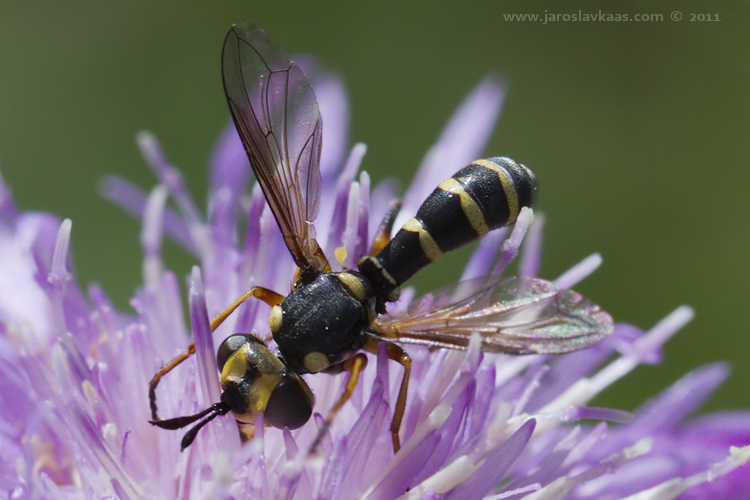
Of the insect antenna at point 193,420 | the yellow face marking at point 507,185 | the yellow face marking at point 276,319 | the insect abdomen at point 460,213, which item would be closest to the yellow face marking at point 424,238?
the insect abdomen at point 460,213

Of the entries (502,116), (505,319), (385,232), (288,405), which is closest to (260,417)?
(288,405)

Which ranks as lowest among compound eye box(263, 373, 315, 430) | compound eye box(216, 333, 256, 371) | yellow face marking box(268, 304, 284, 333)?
compound eye box(263, 373, 315, 430)

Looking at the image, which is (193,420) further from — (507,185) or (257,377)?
(507,185)

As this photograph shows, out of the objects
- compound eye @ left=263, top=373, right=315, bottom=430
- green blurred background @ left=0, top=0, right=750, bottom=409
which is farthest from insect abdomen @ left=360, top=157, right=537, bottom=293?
green blurred background @ left=0, top=0, right=750, bottom=409

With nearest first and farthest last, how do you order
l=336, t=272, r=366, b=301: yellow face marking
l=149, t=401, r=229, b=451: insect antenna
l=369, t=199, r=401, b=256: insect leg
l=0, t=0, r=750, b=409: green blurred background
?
l=149, t=401, r=229, b=451: insect antenna
l=336, t=272, r=366, b=301: yellow face marking
l=369, t=199, r=401, b=256: insect leg
l=0, t=0, r=750, b=409: green blurred background

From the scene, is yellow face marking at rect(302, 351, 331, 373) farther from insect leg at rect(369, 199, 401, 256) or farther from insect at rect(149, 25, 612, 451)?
insect leg at rect(369, 199, 401, 256)

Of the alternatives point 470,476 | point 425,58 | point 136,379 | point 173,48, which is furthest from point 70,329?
point 425,58
